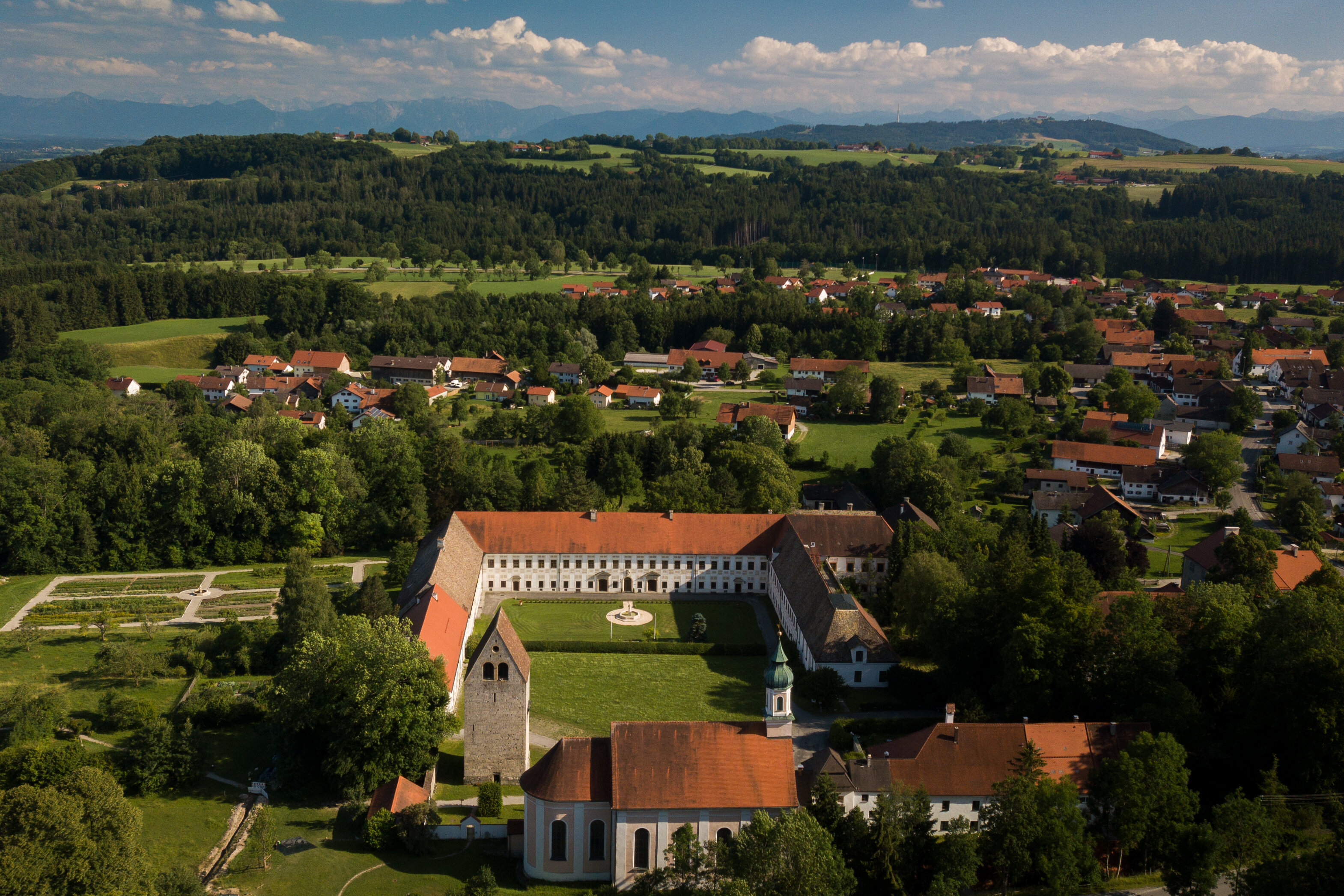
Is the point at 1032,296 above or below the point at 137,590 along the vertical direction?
above

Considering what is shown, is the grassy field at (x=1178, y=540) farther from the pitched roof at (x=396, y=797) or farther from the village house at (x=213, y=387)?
the village house at (x=213, y=387)

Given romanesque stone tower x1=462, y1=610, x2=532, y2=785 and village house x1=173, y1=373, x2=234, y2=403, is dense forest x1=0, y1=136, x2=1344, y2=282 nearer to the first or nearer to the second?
village house x1=173, y1=373, x2=234, y2=403

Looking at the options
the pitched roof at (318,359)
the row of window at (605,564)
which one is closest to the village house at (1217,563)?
the row of window at (605,564)

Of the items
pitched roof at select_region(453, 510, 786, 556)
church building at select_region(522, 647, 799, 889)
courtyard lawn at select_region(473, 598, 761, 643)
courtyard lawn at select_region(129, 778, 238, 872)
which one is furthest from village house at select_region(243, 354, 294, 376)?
church building at select_region(522, 647, 799, 889)

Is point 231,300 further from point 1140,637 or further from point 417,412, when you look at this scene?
point 1140,637

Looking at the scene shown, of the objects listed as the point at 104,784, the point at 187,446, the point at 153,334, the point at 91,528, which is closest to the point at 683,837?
the point at 104,784
